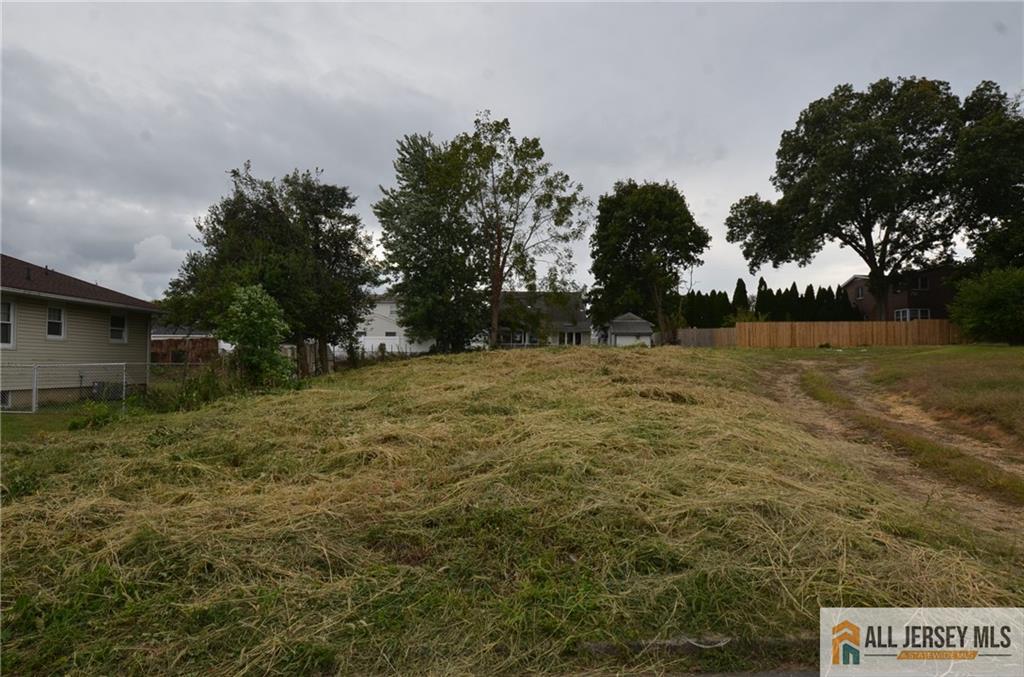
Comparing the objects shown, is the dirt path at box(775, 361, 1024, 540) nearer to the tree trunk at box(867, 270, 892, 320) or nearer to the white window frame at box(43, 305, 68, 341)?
the white window frame at box(43, 305, 68, 341)

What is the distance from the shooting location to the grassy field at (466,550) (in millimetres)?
2553

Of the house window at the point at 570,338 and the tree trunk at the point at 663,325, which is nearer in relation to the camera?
the tree trunk at the point at 663,325

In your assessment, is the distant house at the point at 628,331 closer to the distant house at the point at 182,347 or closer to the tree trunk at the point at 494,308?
the tree trunk at the point at 494,308

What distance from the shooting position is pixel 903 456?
590 centimetres

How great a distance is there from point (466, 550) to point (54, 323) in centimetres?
1585

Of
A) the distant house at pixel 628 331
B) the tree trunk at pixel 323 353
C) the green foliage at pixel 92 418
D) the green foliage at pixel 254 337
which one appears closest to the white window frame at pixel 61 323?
the green foliage at pixel 254 337

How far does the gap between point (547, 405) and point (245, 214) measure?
49.2ft

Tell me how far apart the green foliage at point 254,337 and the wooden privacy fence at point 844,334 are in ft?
79.9

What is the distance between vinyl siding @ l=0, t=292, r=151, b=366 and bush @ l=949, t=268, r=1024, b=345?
28.8 metres

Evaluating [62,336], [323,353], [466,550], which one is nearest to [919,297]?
[323,353]

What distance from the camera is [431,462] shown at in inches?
197

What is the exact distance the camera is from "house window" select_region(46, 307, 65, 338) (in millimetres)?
13781

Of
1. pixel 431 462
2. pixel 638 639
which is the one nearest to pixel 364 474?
pixel 431 462

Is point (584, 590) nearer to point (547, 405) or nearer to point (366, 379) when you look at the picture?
point (547, 405)
